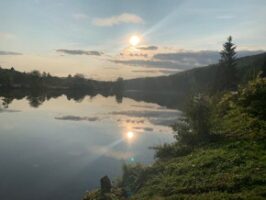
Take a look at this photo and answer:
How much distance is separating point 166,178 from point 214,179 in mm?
3390

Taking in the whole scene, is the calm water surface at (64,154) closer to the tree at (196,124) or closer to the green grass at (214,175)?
the tree at (196,124)

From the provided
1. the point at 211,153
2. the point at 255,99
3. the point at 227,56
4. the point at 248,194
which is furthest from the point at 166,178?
the point at 227,56

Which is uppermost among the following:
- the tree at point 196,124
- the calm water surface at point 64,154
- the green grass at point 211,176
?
the tree at point 196,124

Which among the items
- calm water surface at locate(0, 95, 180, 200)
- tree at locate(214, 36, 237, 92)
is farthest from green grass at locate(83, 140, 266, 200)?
tree at locate(214, 36, 237, 92)

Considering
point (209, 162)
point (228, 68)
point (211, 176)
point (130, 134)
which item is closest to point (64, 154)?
point (130, 134)

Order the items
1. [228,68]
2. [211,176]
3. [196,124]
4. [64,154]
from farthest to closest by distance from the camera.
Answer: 1. [228,68]
2. [64,154]
3. [196,124]
4. [211,176]

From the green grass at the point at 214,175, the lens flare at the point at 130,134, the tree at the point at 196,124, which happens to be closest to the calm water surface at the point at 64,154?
the lens flare at the point at 130,134

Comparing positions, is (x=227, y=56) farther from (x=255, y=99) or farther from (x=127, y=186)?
(x=127, y=186)

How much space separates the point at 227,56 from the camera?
Result: 81438mm

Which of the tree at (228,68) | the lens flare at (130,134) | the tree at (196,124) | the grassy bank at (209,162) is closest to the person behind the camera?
the grassy bank at (209,162)

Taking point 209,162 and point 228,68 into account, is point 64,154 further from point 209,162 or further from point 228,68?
point 228,68

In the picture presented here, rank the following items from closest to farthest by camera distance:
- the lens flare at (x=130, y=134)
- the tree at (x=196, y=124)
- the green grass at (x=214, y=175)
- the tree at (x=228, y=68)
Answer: the green grass at (x=214, y=175) → the tree at (x=196, y=124) → the lens flare at (x=130, y=134) → the tree at (x=228, y=68)

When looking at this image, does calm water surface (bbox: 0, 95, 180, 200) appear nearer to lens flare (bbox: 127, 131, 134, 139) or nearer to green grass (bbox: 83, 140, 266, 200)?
lens flare (bbox: 127, 131, 134, 139)

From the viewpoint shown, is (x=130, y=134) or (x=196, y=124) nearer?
(x=196, y=124)
